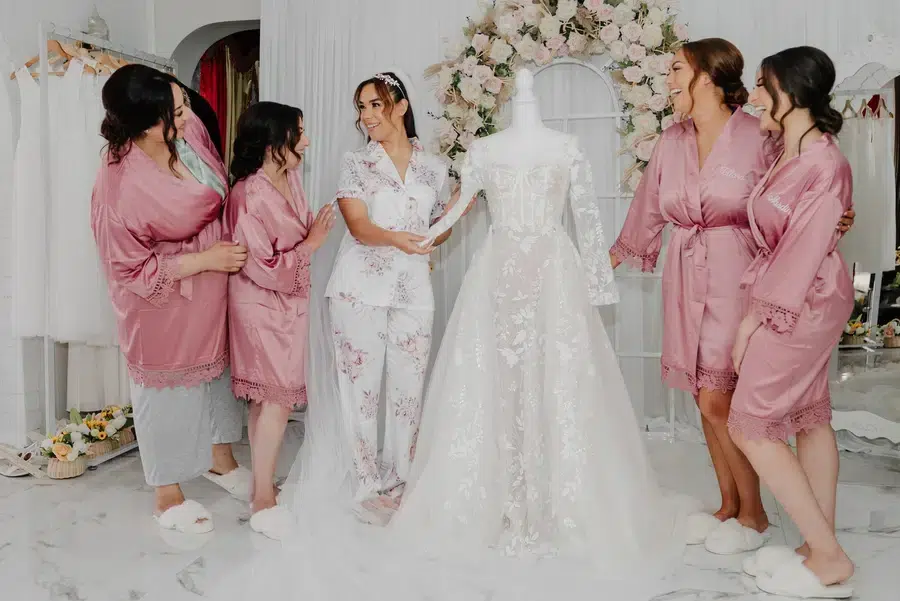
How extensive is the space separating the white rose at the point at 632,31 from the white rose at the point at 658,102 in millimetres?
299

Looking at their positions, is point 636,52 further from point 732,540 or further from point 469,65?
point 732,540

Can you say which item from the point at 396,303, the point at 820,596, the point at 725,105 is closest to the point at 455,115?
the point at 396,303

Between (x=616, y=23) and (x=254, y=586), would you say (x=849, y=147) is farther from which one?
(x=254, y=586)

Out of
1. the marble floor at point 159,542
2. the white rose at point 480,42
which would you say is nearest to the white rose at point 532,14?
the white rose at point 480,42

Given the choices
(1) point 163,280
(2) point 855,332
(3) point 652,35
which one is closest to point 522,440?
(1) point 163,280

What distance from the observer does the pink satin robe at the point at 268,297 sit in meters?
3.01

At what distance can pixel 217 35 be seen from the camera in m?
5.25

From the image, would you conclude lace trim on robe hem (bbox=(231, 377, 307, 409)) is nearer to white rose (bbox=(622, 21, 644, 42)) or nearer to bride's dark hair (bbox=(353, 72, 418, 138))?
bride's dark hair (bbox=(353, 72, 418, 138))

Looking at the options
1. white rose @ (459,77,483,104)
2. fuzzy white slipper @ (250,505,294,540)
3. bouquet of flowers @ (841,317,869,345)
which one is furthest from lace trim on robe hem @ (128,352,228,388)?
bouquet of flowers @ (841,317,869,345)

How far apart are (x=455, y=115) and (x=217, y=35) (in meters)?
2.08

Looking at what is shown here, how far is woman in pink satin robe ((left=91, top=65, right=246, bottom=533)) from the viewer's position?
2854 mm

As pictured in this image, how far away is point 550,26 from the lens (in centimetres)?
402

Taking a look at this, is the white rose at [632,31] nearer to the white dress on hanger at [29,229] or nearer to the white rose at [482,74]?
the white rose at [482,74]

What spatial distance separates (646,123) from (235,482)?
2616 mm
